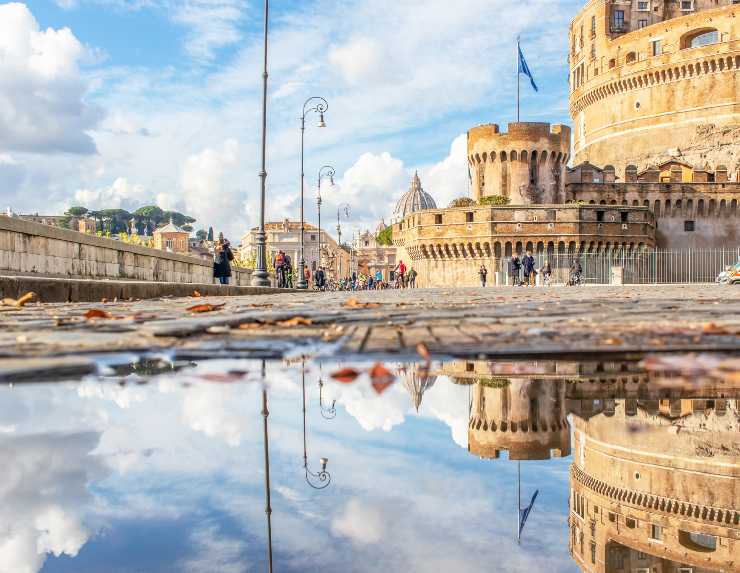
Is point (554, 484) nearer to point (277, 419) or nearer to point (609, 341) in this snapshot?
point (277, 419)

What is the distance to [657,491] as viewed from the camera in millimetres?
1995

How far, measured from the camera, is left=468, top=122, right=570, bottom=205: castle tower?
183ft

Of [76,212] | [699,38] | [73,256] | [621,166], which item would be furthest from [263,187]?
[76,212]

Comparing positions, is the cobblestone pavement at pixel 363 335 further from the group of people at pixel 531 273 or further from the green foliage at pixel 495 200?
the green foliage at pixel 495 200

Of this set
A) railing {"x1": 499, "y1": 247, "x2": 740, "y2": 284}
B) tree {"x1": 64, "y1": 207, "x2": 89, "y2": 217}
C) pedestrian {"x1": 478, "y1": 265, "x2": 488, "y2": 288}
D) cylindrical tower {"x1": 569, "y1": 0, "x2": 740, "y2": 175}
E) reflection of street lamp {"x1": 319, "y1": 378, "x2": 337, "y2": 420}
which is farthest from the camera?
tree {"x1": 64, "y1": 207, "x2": 89, "y2": 217}

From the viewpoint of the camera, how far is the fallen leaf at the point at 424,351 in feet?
11.3

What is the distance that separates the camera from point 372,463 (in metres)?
2.06

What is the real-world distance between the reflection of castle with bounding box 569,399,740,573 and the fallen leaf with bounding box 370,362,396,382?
0.81 m

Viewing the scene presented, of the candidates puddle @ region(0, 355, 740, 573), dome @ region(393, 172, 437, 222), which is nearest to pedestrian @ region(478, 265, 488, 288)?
puddle @ region(0, 355, 740, 573)

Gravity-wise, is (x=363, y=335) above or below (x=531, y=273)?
below

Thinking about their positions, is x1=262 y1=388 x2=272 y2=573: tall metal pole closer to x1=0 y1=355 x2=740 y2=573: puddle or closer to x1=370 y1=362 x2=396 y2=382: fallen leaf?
x1=0 y1=355 x2=740 y2=573: puddle

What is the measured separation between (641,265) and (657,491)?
50.8 meters

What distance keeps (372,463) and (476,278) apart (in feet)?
162

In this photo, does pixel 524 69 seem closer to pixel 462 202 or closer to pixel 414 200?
pixel 462 202
